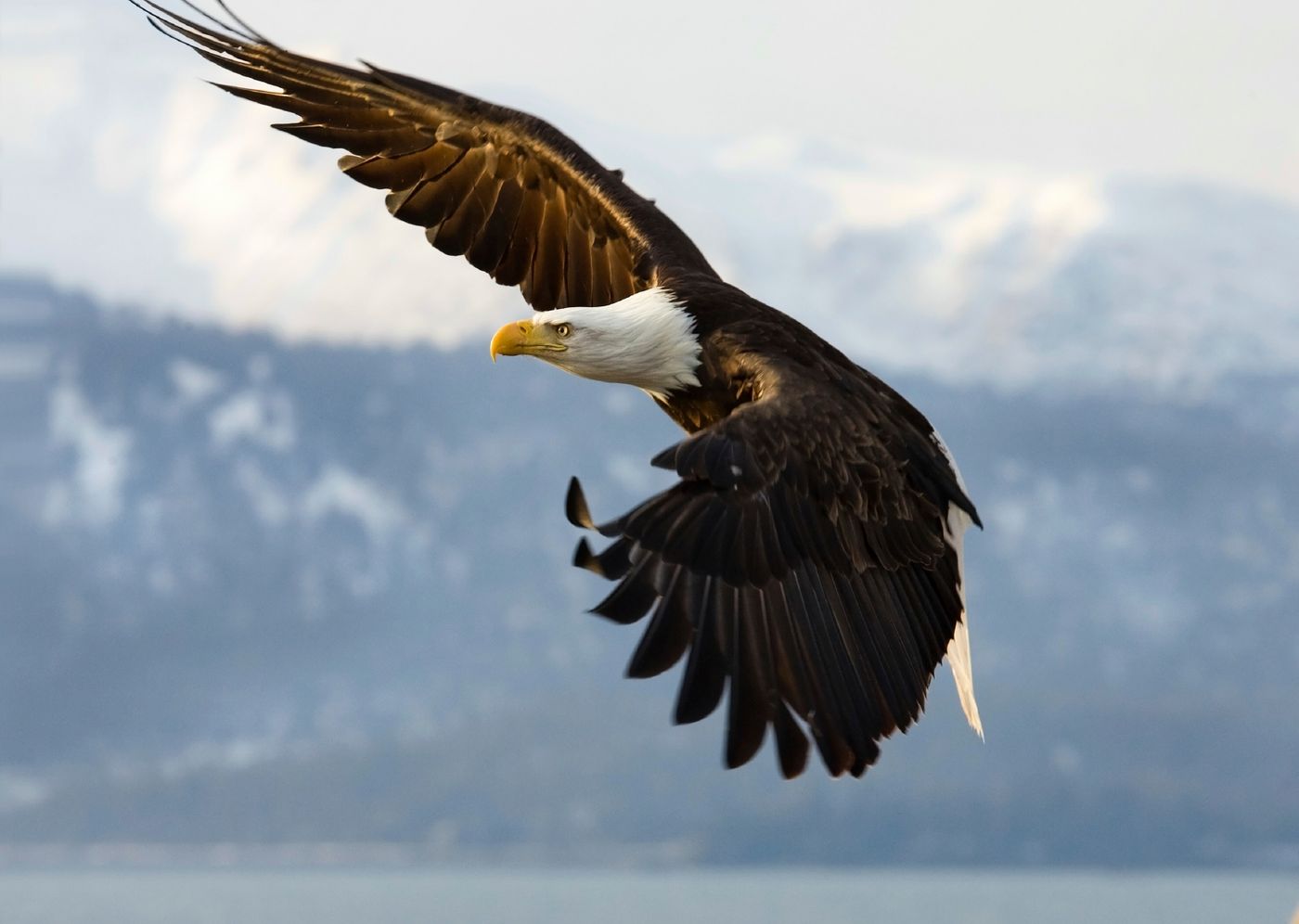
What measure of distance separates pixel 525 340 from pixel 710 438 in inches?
55.1

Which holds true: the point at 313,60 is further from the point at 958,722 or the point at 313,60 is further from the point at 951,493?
the point at 958,722

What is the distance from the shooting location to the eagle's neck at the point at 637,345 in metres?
7.56

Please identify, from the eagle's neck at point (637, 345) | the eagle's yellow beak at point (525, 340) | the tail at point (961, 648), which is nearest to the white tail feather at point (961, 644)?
the tail at point (961, 648)

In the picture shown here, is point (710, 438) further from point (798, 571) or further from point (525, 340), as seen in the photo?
point (525, 340)

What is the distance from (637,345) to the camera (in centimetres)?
759

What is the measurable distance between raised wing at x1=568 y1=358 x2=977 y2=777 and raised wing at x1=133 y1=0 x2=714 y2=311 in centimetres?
179

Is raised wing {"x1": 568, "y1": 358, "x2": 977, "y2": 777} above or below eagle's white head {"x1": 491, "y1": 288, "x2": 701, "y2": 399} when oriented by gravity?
below

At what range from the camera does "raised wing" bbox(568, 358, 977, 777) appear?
5898 millimetres

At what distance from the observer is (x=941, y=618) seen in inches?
273

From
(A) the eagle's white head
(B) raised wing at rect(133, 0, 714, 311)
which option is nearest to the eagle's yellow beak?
(A) the eagle's white head

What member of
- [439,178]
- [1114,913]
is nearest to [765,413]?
[439,178]

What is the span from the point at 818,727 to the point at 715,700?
0.40 metres

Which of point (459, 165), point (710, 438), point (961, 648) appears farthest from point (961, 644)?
point (459, 165)

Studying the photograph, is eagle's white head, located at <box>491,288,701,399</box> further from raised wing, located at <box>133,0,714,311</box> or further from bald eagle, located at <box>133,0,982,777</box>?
raised wing, located at <box>133,0,714,311</box>
